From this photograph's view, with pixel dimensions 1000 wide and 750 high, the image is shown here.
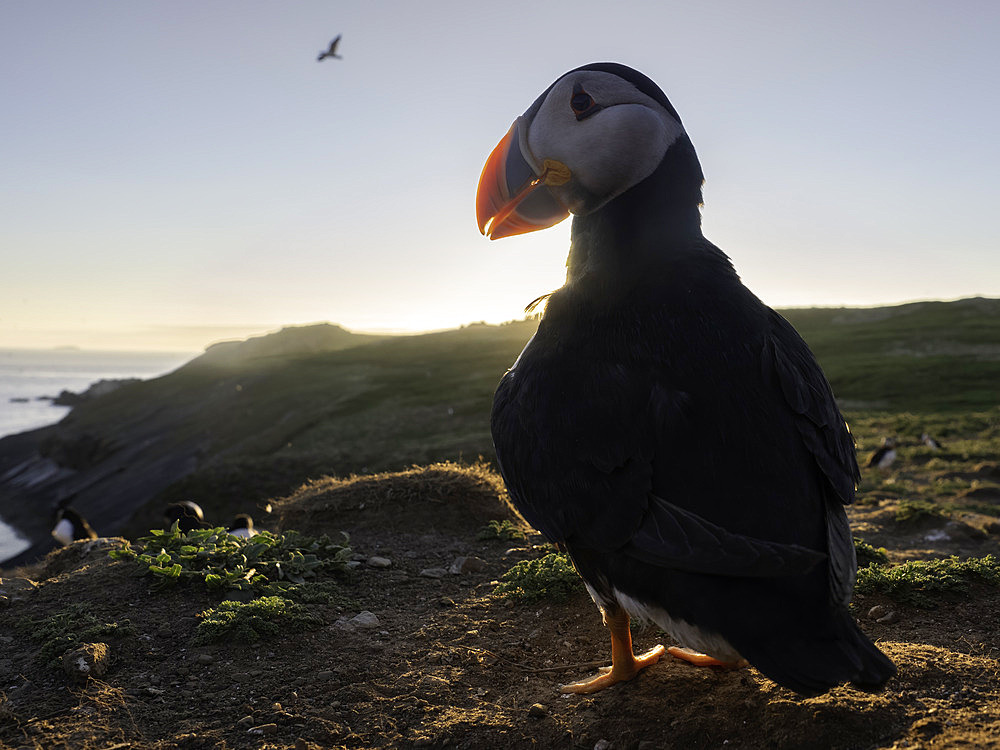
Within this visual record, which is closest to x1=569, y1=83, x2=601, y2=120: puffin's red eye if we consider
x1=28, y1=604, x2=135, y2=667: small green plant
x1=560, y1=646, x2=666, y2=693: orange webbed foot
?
x1=560, y1=646, x2=666, y2=693: orange webbed foot

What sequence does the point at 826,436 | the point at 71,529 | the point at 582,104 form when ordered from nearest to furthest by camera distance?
the point at 826,436, the point at 582,104, the point at 71,529

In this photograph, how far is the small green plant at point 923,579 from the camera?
220 inches

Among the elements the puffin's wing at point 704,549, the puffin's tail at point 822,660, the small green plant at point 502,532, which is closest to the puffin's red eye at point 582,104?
the puffin's wing at point 704,549

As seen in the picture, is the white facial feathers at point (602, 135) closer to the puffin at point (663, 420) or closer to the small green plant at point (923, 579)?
the puffin at point (663, 420)

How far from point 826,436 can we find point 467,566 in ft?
16.4

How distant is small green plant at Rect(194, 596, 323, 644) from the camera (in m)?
5.54

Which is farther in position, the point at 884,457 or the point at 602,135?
the point at 884,457

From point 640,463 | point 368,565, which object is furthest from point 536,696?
point 368,565

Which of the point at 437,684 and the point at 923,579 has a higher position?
the point at 923,579

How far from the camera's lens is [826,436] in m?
3.47

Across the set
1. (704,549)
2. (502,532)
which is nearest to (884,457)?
(502,532)

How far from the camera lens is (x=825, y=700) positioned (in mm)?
3613

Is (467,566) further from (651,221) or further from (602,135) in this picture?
(602,135)

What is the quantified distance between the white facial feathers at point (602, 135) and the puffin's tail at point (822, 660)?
269 centimetres
